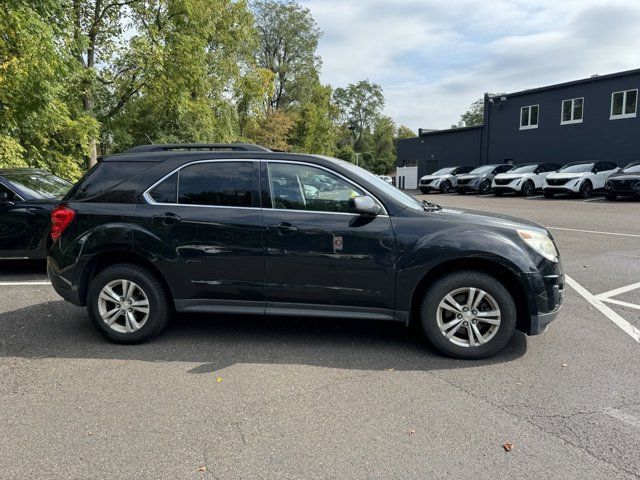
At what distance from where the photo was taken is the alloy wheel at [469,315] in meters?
4.02

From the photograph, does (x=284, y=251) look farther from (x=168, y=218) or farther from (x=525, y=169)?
(x=525, y=169)

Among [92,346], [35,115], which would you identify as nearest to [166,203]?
[92,346]

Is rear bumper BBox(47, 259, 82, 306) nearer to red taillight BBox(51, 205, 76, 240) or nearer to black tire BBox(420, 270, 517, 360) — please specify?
red taillight BBox(51, 205, 76, 240)

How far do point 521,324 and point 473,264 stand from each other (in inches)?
25.7

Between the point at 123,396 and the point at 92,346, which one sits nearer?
the point at 123,396

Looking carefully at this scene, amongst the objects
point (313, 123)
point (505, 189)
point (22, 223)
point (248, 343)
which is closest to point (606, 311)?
point (248, 343)

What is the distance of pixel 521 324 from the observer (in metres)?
4.11

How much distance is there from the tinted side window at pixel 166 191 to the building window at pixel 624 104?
2846 centimetres

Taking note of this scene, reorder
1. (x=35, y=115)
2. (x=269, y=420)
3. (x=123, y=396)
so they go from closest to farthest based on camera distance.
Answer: (x=269, y=420), (x=123, y=396), (x=35, y=115)

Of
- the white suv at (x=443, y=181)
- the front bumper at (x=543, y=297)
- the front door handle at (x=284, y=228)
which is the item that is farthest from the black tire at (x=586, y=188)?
the front door handle at (x=284, y=228)

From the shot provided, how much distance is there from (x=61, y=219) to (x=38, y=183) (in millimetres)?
3766

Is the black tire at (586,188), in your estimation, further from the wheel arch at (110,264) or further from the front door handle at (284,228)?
the wheel arch at (110,264)

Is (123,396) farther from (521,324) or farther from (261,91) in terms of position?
(261,91)

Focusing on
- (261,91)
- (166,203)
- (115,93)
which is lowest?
(166,203)
